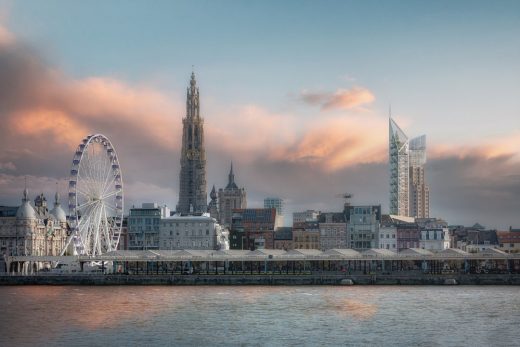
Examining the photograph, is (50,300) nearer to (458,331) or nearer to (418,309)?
(418,309)

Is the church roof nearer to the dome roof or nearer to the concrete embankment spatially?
the dome roof

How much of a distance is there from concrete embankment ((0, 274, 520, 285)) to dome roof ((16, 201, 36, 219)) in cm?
3916

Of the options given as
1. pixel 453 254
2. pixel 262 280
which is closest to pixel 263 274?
pixel 262 280

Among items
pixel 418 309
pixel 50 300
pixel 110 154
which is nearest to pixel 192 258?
pixel 110 154

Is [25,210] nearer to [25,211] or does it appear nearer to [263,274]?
[25,211]

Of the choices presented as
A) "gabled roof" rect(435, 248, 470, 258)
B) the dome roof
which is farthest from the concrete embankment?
the dome roof

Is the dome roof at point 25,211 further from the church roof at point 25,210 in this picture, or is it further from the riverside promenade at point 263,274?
the riverside promenade at point 263,274

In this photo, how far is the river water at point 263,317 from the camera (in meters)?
77.6

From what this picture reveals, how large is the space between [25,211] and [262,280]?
6574 cm

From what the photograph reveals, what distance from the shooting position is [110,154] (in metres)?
162

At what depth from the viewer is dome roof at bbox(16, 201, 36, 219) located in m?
192

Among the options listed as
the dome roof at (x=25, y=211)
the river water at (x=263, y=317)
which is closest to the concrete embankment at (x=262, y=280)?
the river water at (x=263, y=317)

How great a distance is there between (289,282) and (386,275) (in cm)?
1641

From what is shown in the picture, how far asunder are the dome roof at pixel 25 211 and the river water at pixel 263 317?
61.3m
